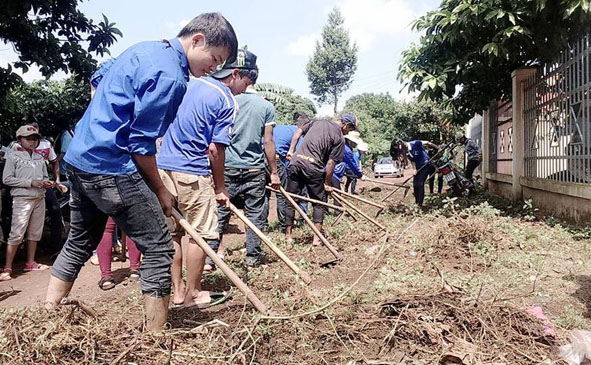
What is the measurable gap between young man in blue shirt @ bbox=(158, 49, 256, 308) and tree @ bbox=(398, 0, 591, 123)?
4120 millimetres

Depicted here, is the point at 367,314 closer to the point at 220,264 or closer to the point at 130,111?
Answer: the point at 220,264

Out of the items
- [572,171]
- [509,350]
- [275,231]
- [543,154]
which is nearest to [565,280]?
[509,350]

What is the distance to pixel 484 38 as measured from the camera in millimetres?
6645

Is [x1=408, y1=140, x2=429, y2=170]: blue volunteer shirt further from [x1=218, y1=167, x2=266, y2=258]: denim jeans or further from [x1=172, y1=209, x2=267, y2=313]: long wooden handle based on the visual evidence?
[x1=172, y1=209, x2=267, y2=313]: long wooden handle

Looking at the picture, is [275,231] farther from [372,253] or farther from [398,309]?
[398,309]

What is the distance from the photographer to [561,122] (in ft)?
19.9

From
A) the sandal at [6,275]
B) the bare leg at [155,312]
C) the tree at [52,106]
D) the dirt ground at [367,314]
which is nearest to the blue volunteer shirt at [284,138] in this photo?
the dirt ground at [367,314]

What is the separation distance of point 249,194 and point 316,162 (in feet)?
4.84

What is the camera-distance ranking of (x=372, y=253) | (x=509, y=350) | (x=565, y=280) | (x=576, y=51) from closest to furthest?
(x=509, y=350) < (x=565, y=280) < (x=372, y=253) < (x=576, y=51)

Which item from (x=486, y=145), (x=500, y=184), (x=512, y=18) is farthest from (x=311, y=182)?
(x=486, y=145)

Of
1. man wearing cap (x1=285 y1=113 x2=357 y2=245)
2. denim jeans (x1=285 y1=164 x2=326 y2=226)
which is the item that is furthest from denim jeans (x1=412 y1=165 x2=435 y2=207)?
denim jeans (x1=285 y1=164 x2=326 y2=226)

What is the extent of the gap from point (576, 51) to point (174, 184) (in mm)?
5234

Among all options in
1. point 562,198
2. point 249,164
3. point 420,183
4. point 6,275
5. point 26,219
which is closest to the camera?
point 249,164

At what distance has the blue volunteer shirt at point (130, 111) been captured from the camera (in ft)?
7.47
